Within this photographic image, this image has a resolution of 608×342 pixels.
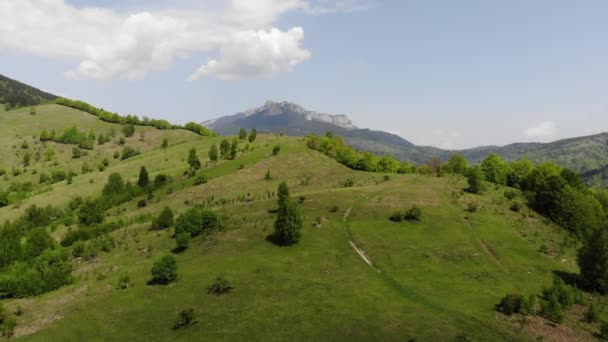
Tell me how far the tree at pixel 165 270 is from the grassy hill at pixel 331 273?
1469 mm

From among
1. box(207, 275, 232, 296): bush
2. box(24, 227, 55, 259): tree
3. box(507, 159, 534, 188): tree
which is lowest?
box(24, 227, 55, 259): tree

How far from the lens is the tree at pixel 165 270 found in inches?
2034

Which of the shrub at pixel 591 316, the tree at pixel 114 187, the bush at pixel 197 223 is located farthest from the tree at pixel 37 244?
the shrub at pixel 591 316

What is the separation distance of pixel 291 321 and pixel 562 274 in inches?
1682

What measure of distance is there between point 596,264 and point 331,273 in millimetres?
36433

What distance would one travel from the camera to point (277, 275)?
52.6 metres

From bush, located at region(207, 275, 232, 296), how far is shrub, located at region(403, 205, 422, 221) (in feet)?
129

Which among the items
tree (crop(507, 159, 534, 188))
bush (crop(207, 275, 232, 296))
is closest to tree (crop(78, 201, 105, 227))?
bush (crop(207, 275, 232, 296))

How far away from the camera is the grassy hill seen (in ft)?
133

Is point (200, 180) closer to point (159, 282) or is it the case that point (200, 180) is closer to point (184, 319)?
point (159, 282)

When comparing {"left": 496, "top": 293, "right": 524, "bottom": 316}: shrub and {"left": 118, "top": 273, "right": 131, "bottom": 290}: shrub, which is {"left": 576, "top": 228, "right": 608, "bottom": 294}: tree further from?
{"left": 118, "top": 273, "right": 131, "bottom": 290}: shrub

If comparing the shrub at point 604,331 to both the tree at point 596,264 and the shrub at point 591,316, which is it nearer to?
the shrub at point 591,316

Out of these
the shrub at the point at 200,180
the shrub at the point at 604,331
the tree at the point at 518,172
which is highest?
the tree at the point at 518,172

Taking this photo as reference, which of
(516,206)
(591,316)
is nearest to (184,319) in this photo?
(591,316)
